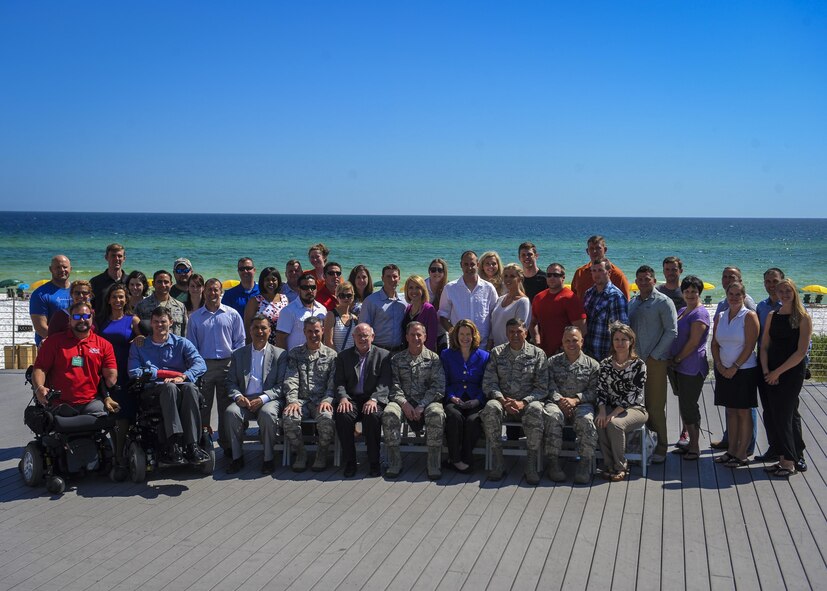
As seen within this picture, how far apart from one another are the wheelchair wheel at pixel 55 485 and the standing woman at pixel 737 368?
4.89 m

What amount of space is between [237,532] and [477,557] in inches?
59.6

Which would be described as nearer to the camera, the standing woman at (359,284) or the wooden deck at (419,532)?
the wooden deck at (419,532)

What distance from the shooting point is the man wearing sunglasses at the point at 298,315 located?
637cm

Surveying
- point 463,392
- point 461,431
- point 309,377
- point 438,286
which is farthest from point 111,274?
point 461,431

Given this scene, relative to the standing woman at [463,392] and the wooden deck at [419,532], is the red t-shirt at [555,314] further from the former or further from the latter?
the wooden deck at [419,532]

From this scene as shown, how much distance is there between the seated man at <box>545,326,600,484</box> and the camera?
18.2ft

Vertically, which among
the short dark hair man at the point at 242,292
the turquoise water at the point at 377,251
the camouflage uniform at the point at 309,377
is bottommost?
the turquoise water at the point at 377,251

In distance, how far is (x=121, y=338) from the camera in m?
5.97

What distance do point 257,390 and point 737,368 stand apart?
376cm

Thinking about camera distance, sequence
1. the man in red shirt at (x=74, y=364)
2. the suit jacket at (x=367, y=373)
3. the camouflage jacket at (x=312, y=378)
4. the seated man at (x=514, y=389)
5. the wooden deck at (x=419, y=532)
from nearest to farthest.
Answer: the wooden deck at (x=419, y=532) → the man in red shirt at (x=74, y=364) → the seated man at (x=514, y=389) → the suit jacket at (x=367, y=373) → the camouflage jacket at (x=312, y=378)

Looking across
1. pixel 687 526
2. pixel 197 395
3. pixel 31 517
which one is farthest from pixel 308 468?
pixel 687 526

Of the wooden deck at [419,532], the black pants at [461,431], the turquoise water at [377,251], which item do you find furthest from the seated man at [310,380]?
the turquoise water at [377,251]

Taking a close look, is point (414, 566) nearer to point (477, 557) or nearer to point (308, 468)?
point (477, 557)

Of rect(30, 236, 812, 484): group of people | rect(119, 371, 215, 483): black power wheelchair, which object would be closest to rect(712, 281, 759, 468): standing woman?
rect(30, 236, 812, 484): group of people
